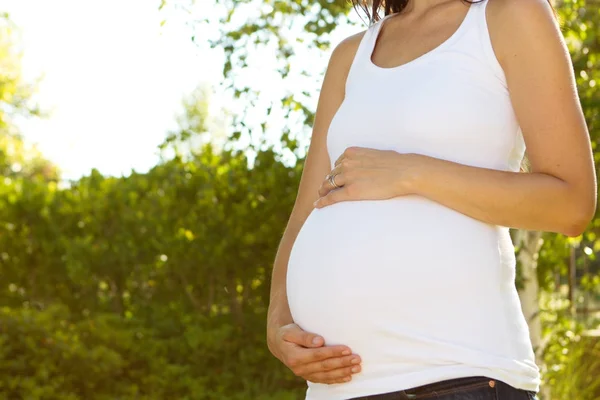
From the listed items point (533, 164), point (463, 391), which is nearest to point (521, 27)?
point (533, 164)

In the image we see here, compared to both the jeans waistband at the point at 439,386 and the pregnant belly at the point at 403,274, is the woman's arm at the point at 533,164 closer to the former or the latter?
→ the pregnant belly at the point at 403,274

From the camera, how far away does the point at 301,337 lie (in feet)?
5.89

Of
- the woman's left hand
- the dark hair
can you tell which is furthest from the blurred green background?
the woman's left hand

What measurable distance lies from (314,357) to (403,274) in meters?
0.25

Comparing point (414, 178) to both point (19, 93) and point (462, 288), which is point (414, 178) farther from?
point (19, 93)

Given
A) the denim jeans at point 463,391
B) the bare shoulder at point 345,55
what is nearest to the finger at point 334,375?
the denim jeans at point 463,391

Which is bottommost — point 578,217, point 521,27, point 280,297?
point 280,297

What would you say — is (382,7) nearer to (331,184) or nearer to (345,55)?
(345,55)

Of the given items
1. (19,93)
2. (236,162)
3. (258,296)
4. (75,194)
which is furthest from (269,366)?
(19,93)

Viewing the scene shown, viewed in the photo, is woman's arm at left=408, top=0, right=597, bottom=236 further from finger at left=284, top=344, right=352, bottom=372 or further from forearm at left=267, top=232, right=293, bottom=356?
forearm at left=267, top=232, right=293, bottom=356

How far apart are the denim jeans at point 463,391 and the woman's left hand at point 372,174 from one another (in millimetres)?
381

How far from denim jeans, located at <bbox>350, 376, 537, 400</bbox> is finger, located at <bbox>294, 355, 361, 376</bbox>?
0.38ft

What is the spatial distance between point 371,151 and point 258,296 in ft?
14.5

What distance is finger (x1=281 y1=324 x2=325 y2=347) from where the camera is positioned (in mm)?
1764
